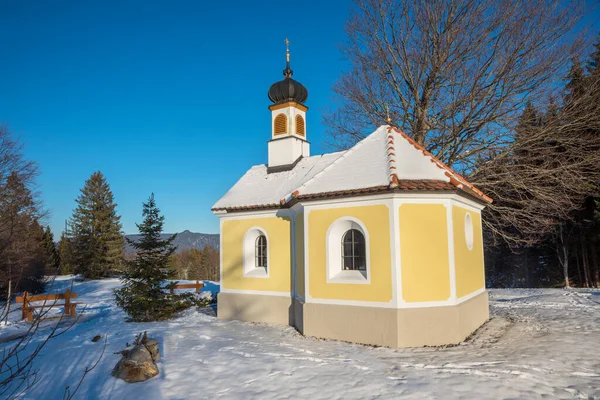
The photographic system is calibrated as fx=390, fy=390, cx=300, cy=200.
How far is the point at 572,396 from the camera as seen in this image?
5648 mm

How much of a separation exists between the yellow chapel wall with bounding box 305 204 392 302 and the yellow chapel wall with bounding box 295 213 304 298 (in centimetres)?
67

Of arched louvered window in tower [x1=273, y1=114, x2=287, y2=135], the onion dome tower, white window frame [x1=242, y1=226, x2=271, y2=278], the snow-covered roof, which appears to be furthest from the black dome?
white window frame [x1=242, y1=226, x2=271, y2=278]

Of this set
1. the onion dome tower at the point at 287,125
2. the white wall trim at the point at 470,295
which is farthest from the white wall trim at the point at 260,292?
the white wall trim at the point at 470,295

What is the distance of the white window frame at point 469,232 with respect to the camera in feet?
34.1

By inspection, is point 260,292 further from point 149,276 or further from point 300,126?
point 300,126

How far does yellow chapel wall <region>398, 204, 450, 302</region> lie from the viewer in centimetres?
871

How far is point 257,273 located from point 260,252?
29.5 inches

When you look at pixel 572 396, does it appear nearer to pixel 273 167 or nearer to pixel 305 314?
pixel 305 314

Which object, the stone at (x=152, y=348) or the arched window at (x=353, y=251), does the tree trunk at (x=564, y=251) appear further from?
the stone at (x=152, y=348)

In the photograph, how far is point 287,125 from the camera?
47.1 feet

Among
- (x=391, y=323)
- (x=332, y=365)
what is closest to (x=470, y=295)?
(x=391, y=323)

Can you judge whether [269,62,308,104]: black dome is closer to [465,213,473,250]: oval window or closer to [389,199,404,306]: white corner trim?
[389,199,404,306]: white corner trim

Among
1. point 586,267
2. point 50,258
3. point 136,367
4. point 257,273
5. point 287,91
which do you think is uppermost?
point 287,91

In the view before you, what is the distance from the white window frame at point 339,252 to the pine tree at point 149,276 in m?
5.57
